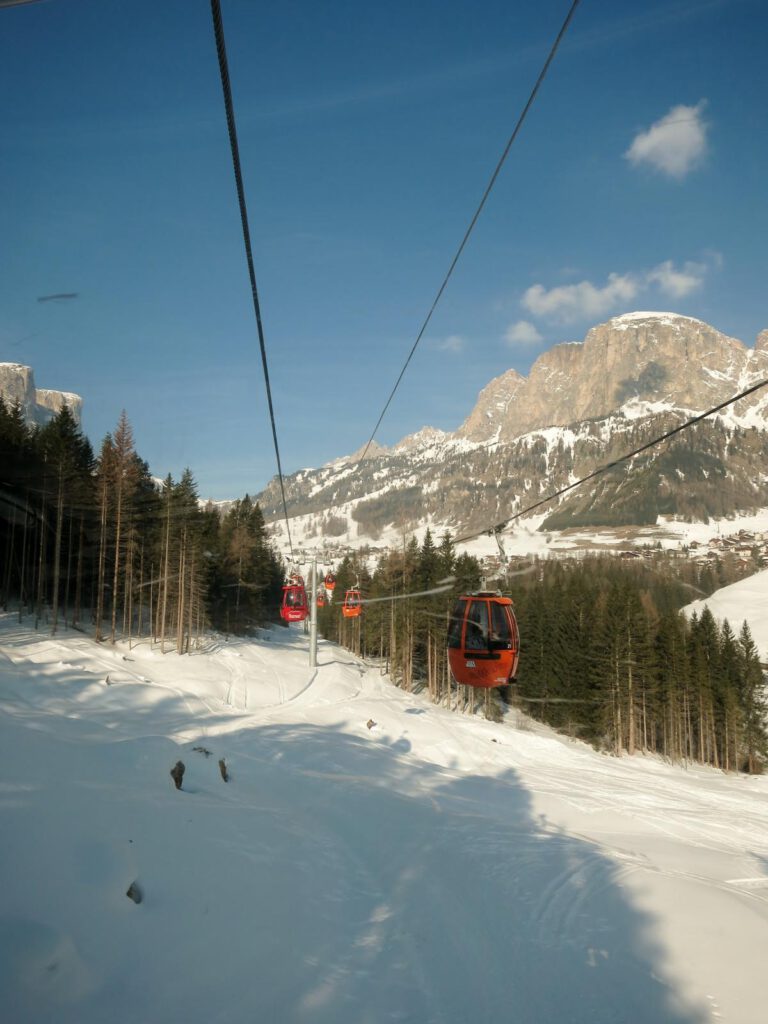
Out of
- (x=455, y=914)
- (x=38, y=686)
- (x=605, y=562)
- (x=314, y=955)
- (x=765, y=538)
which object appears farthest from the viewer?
(x=765, y=538)

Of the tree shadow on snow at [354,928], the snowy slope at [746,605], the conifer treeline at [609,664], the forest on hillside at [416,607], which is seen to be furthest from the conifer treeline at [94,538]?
the snowy slope at [746,605]

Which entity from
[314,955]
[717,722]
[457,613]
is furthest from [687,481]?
[314,955]

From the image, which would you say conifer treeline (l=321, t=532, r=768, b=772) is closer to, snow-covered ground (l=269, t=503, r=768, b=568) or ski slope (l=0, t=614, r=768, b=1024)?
snow-covered ground (l=269, t=503, r=768, b=568)

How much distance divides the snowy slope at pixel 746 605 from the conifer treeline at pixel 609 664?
718 inches

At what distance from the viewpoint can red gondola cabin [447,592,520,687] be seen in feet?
52.2

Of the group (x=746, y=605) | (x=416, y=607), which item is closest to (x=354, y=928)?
(x=416, y=607)

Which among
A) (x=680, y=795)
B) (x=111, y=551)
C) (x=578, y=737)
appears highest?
(x=111, y=551)

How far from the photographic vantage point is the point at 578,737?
50781mm

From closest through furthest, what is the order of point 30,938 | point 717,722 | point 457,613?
point 30,938, point 457,613, point 717,722

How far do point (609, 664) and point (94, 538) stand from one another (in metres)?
38.8

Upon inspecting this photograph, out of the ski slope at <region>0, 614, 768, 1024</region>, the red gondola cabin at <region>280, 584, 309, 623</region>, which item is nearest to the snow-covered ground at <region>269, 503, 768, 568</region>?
the red gondola cabin at <region>280, 584, 309, 623</region>

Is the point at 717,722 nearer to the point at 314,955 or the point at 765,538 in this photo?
the point at 314,955

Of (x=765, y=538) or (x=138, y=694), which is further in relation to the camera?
(x=765, y=538)

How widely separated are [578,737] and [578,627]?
30.5 ft
